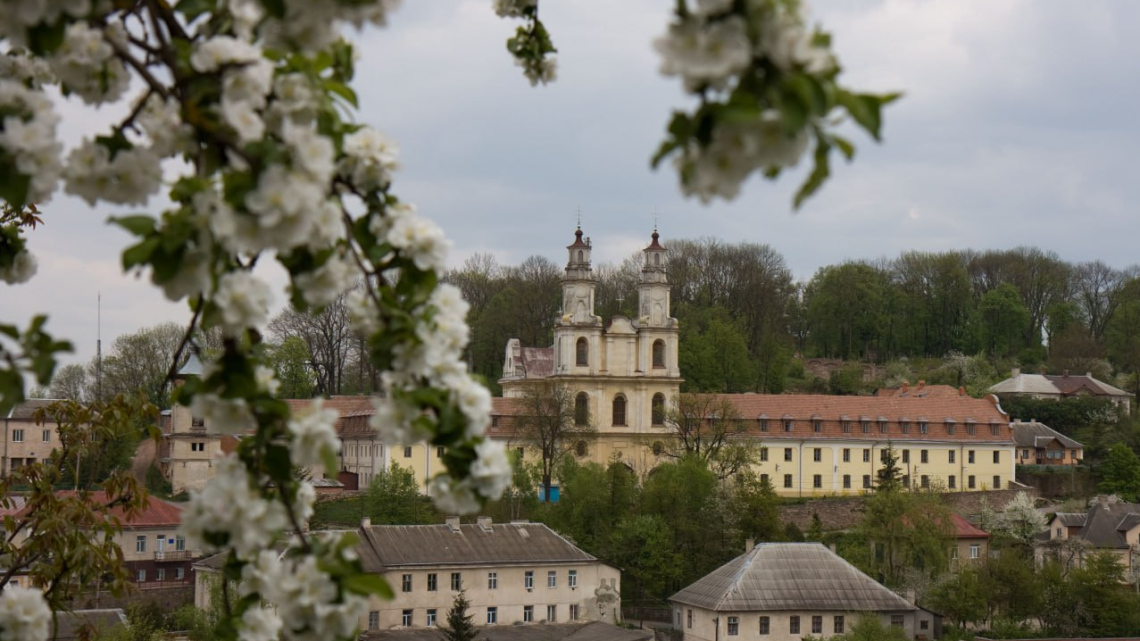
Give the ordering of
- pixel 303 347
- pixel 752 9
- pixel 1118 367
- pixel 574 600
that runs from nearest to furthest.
→ pixel 752 9, pixel 574 600, pixel 303 347, pixel 1118 367

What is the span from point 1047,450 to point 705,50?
70.1m

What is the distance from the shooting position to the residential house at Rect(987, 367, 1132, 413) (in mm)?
76688

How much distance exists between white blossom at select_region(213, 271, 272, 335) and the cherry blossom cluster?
98 centimetres

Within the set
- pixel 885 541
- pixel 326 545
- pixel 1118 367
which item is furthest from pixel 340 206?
pixel 1118 367

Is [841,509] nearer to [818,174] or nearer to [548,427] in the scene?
[548,427]

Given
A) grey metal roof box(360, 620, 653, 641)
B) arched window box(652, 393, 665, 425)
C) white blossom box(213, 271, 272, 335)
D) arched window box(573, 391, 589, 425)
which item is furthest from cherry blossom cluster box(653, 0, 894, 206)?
arched window box(652, 393, 665, 425)

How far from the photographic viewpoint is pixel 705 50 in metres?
2.31

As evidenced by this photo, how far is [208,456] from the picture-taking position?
6006 centimetres

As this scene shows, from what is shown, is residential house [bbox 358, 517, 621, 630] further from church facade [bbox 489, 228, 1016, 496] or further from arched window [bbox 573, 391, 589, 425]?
arched window [bbox 573, 391, 589, 425]

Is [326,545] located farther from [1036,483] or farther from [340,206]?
[1036,483]

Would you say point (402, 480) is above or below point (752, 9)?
below

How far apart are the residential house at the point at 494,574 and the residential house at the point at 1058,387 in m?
41.2

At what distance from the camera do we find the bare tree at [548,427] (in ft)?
184

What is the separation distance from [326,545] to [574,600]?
135ft
